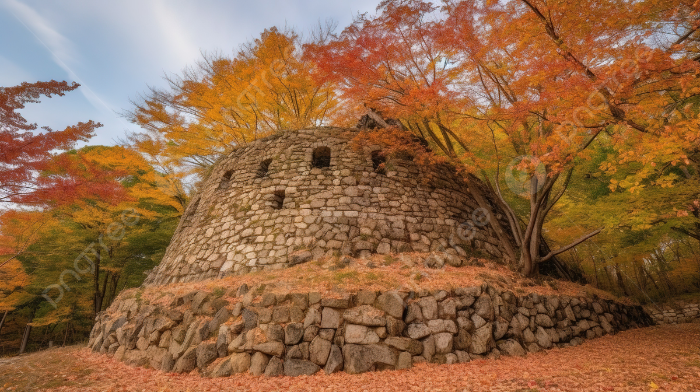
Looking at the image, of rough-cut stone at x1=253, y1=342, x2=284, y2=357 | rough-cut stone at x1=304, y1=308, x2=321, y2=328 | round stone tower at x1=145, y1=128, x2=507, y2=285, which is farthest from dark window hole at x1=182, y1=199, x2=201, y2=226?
rough-cut stone at x1=304, y1=308, x2=321, y2=328

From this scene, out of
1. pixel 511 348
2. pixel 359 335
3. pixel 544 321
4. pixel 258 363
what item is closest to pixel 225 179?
pixel 258 363

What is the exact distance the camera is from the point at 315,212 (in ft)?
22.6

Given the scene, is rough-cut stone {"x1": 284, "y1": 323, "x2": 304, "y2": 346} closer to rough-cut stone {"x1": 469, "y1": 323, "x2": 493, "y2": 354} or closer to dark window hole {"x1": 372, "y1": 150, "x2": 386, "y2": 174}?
rough-cut stone {"x1": 469, "y1": 323, "x2": 493, "y2": 354}

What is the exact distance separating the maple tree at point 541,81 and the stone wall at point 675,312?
9451 mm

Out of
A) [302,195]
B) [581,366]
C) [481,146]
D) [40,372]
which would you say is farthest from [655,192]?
[40,372]

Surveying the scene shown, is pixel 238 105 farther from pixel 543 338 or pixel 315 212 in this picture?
pixel 543 338

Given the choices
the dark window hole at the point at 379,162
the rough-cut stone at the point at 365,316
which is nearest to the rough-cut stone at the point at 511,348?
the rough-cut stone at the point at 365,316

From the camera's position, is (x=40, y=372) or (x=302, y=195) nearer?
(x=40, y=372)

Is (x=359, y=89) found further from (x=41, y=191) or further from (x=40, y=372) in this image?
(x=40, y=372)

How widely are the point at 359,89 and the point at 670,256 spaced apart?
21.0m

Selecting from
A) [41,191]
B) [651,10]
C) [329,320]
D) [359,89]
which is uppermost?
[359,89]

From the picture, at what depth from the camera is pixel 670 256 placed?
16.5m

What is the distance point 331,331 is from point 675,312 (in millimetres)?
15483

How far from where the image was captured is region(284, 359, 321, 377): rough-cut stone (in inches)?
149
